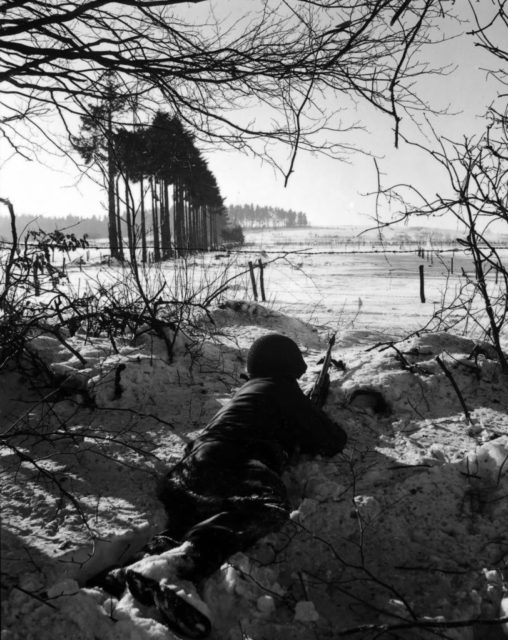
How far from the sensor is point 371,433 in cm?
330

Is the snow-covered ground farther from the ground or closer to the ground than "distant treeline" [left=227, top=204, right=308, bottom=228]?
closer to the ground

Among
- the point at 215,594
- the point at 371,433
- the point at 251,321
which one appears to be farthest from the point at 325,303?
the point at 215,594

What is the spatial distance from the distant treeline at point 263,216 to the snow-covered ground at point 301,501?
129231mm

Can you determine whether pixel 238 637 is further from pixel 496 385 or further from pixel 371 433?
pixel 496 385

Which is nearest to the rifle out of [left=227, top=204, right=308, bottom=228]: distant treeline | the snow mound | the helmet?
the snow mound

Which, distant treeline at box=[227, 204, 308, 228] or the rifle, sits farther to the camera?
distant treeline at box=[227, 204, 308, 228]

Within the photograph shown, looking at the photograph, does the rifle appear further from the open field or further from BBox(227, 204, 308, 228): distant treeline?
BBox(227, 204, 308, 228): distant treeline

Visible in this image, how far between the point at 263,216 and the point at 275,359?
454 ft

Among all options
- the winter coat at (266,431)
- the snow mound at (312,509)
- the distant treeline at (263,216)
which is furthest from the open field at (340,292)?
the distant treeline at (263,216)

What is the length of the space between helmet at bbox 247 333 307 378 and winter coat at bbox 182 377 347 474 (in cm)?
7

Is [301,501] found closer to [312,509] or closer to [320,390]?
[312,509]

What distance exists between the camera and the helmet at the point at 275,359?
2.99 metres

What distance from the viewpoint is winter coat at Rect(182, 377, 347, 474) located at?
2465mm

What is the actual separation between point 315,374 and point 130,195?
7.49 feet
